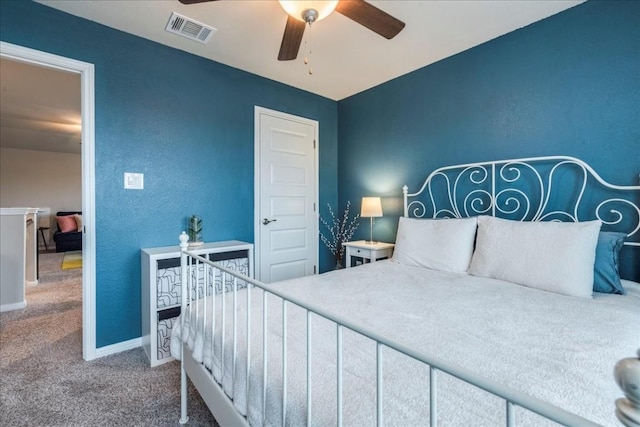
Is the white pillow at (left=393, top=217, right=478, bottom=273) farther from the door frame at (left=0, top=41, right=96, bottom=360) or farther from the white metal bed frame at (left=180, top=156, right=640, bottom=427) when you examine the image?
the door frame at (left=0, top=41, right=96, bottom=360)

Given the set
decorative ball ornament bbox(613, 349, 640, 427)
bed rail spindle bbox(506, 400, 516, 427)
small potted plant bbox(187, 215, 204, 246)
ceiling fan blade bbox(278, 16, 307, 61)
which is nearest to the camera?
decorative ball ornament bbox(613, 349, 640, 427)

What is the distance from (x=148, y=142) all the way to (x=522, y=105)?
303 cm

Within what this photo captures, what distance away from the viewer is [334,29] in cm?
235

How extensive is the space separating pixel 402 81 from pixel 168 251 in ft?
9.15

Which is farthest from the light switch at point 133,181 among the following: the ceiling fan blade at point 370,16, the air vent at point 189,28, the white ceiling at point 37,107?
the ceiling fan blade at point 370,16

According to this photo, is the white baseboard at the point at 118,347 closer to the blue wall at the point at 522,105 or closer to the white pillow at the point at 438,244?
the white pillow at the point at 438,244

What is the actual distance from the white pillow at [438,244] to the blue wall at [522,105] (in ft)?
2.35

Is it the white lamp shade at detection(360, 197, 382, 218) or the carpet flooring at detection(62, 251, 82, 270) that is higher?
the white lamp shade at detection(360, 197, 382, 218)

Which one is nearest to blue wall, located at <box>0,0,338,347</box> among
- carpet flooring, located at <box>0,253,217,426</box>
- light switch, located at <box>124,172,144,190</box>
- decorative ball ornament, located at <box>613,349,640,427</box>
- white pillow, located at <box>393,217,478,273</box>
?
light switch, located at <box>124,172,144,190</box>

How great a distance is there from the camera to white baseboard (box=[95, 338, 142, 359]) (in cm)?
233

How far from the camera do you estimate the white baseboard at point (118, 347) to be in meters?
2.33

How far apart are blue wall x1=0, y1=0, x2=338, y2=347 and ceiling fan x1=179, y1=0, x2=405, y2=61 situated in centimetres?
116

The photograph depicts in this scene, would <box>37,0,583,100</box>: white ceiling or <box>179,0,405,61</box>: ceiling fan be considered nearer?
<box>179,0,405,61</box>: ceiling fan

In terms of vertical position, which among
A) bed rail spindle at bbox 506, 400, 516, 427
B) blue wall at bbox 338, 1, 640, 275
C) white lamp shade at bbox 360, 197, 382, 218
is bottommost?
bed rail spindle at bbox 506, 400, 516, 427
